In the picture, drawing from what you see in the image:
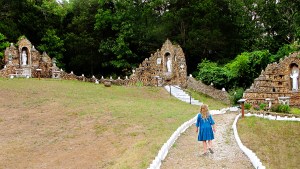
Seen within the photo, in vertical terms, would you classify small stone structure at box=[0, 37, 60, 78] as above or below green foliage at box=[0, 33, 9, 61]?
below

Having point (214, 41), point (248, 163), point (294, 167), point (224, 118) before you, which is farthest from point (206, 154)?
point (214, 41)

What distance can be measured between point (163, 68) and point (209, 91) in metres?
7.52

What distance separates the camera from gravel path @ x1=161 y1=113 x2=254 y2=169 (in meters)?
14.6

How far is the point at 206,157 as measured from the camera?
15711 millimetres

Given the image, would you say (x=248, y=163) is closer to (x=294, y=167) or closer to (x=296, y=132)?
(x=294, y=167)

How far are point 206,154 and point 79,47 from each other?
42082mm

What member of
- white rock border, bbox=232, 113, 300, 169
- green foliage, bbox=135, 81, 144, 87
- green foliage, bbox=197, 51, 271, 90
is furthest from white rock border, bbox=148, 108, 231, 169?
green foliage, bbox=135, 81, 144, 87

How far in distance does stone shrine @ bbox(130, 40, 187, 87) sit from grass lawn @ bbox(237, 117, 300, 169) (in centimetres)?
2063

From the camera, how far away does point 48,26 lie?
2243 inches

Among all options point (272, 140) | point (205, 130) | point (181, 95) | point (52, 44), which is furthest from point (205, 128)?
point (52, 44)

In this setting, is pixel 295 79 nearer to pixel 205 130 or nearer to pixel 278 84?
pixel 278 84

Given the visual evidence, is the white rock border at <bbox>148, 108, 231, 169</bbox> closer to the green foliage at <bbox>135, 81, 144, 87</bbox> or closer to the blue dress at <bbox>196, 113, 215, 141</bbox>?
the blue dress at <bbox>196, 113, 215, 141</bbox>

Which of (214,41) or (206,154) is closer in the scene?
(206,154)

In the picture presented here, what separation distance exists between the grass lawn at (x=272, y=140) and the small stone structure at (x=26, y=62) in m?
28.1
